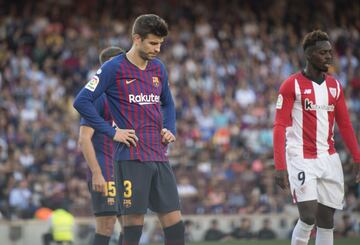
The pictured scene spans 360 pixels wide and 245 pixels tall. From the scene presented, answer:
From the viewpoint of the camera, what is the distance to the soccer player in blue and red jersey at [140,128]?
7191mm

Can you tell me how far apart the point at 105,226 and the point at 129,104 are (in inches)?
67.0

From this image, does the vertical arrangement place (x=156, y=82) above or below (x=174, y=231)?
above

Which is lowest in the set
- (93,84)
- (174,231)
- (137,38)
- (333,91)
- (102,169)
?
(174,231)

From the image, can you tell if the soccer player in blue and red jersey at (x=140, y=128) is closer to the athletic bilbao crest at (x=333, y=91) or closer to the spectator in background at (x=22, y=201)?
the athletic bilbao crest at (x=333, y=91)

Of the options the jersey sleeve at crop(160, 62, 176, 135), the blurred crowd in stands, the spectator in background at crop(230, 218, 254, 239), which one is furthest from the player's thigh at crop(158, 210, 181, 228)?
the spectator in background at crop(230, 218, 254, 239)

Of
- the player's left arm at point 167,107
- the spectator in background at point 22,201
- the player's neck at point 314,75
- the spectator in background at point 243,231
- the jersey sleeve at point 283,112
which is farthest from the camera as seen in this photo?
the spectator in background at point 243,231

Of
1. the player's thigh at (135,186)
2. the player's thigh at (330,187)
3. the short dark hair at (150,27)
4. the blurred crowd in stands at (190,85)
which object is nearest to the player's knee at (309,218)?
the player's thigh at (330,187)

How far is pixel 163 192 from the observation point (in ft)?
23.7

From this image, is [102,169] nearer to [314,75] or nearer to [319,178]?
[319,178]

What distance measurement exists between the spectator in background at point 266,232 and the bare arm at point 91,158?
7890 millimetres

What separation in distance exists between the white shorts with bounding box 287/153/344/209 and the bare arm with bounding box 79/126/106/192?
70.2 inches

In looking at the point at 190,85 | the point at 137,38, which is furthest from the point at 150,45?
the point at 190,85

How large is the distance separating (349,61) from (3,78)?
8.50 m

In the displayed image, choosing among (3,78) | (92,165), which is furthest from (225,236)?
(92,165)
